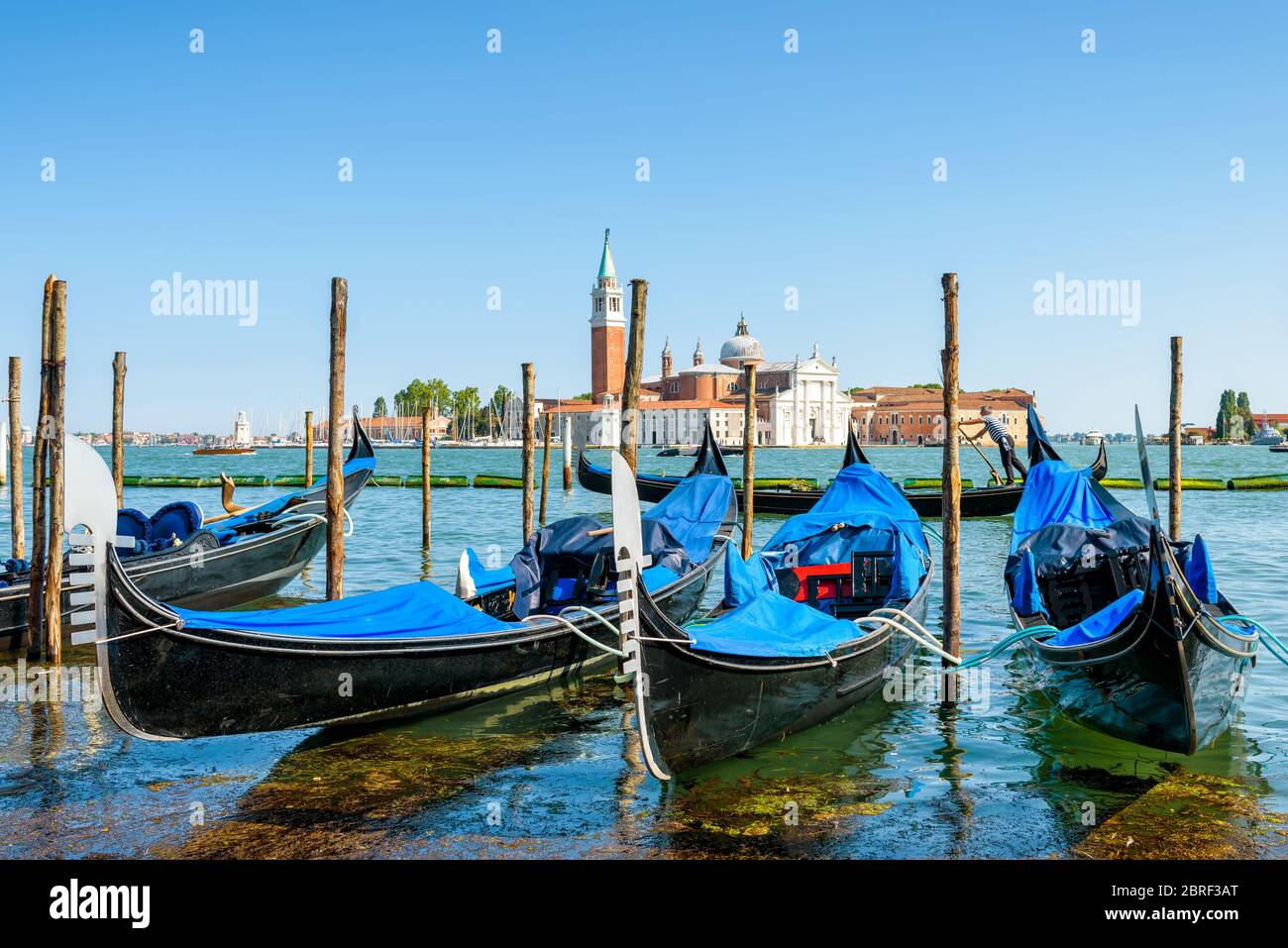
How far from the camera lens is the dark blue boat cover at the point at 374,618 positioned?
4.77 m

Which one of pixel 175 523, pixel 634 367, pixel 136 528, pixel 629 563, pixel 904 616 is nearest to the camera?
pixel 629 563

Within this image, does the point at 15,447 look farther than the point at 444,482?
No

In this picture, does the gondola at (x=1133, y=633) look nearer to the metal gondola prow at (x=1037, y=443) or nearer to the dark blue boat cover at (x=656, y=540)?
the dark blue boat cover at (x=656, y=540)

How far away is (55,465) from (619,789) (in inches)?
161

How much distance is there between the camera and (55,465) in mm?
6609

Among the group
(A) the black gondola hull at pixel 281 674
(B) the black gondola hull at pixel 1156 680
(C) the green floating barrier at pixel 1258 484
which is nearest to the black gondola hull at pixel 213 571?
(A) the black gondola hull at pixel 281 674

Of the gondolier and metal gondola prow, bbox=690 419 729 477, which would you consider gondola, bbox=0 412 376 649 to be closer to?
metal gondola prow, bbox=690 419 729 477

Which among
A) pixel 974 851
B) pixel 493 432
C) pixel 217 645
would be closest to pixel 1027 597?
pixel 974 851

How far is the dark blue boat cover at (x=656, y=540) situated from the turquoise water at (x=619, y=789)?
75 centimetres

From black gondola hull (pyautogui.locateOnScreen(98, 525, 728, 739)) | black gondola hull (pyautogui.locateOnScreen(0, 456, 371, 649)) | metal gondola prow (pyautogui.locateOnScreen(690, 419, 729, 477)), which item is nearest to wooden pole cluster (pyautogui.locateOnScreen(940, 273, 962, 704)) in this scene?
black gondola hull (pyautogui.locateOnScreen(98, 525, 728, 739))

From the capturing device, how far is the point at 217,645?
456 cm

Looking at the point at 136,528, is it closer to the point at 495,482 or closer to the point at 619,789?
the point at 619,789

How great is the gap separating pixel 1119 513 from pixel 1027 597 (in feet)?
4.54

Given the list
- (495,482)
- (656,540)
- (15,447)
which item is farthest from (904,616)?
(495,482)
